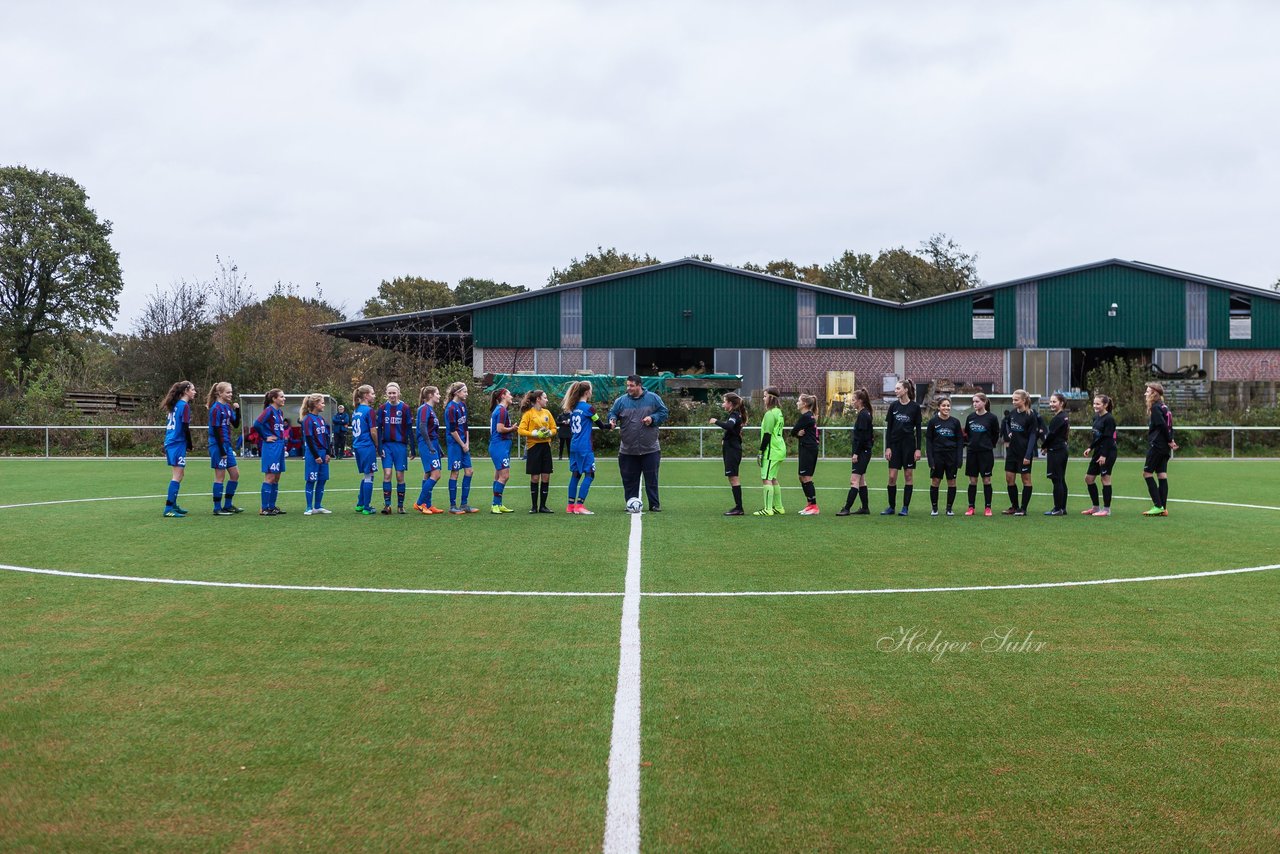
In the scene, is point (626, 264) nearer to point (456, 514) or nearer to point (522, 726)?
point (456, 514)

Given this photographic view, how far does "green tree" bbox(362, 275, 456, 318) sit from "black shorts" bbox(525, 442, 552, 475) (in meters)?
74.5

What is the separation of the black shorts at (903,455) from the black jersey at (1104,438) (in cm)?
247

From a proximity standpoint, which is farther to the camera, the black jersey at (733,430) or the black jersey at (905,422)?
the black jersey at (733,430)

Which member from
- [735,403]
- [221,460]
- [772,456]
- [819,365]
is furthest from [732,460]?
[819,365]

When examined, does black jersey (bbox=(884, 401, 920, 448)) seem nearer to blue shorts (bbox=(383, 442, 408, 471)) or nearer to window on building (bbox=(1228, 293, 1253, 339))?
blue shorts (bbox=(383, 442, 408, 471))

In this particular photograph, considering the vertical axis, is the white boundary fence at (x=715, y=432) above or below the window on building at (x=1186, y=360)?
below

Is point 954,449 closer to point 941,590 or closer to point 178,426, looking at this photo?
point 941,590

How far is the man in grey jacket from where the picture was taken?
15734mm

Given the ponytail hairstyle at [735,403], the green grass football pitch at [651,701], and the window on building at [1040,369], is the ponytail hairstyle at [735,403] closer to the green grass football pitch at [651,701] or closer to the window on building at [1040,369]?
the green grass football pitch at [651,701]

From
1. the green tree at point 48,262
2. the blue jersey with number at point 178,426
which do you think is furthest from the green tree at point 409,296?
the blue jersey with number at point 178,426

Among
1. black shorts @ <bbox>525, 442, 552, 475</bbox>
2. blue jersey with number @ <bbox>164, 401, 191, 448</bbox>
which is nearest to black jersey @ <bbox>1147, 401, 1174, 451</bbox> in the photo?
black shorts @ <bbox>525, 442, 552, 475</bbox>

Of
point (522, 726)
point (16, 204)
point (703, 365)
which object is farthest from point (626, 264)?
point (522, 726)

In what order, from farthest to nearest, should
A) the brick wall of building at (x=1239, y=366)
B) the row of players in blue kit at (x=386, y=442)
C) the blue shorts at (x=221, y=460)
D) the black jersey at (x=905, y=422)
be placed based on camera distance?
the brick wall of building at (x=1239, y=366) < the black jersey at (x=905, y=422) < the row of players in blue kit at (x=386, y=442) < the blue shorts at (x=221, y=460)

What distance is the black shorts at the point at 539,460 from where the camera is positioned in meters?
15.8
